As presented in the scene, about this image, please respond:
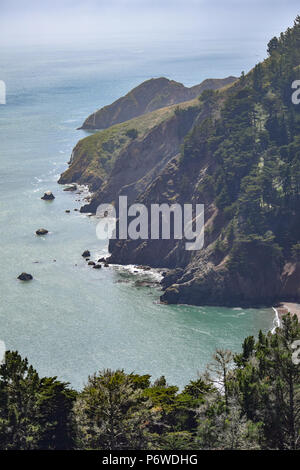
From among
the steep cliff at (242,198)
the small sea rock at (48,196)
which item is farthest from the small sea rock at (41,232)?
the small sea rock at (48,196)

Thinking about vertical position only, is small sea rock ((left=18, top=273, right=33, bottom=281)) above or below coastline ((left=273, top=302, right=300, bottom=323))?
above

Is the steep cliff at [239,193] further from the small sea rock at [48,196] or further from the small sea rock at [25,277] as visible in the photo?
the small sea rock at [25,277]

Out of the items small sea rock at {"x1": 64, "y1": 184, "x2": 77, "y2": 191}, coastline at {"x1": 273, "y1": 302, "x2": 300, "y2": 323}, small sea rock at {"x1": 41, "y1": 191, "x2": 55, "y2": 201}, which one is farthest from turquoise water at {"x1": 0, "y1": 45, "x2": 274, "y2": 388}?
small sea rock at {"x1": 64, "y1": 184, "x2": 77, "y2": 191}

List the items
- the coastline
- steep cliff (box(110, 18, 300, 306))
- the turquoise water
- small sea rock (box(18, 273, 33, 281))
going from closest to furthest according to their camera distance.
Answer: the turquoise water → the coastline → steep cliff (box(110, 18, 300, 306)) → small sea rock (box(18, 273, 33, 281))

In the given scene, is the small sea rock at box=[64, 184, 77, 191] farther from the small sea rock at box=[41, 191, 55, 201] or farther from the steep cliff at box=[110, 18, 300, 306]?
the steep cliff at box=[110, 18, 300, 306]

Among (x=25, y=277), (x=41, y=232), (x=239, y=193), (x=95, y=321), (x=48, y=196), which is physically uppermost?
(x=48, y=196)

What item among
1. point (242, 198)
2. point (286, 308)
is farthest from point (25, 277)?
point (286, 308)

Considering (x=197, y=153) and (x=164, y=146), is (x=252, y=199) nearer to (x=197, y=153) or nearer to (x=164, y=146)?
(x=197, y=153)

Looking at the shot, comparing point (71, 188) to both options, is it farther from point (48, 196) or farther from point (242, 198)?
point (242, 198)

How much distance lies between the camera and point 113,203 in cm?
17250

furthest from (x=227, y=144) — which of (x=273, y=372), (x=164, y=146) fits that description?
(x=273, y=372)

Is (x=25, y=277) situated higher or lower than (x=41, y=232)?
lower

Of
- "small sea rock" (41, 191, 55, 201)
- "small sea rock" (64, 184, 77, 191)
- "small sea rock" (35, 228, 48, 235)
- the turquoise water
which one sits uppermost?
"small sea rock" (64, 184, 77, 191)

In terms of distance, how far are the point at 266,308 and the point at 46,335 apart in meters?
35.2
